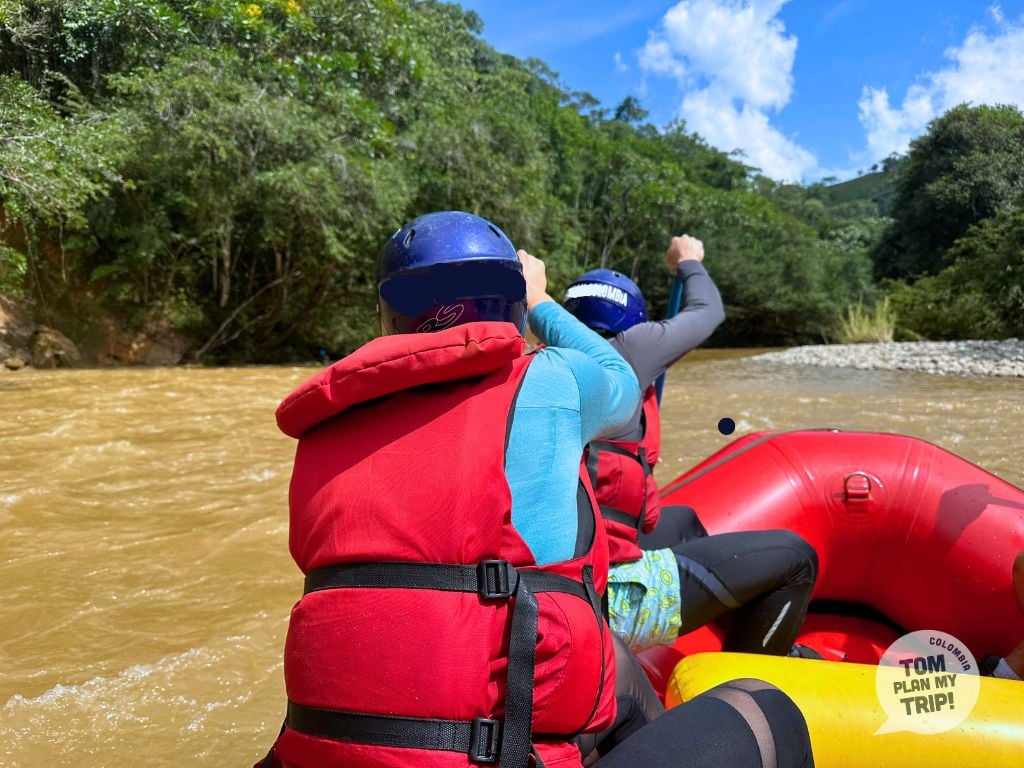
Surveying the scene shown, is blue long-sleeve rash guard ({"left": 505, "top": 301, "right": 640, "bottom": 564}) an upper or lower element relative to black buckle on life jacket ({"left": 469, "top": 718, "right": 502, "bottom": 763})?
upper

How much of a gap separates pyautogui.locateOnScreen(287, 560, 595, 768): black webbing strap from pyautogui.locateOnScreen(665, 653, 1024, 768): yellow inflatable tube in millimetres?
551

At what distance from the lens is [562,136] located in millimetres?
23703

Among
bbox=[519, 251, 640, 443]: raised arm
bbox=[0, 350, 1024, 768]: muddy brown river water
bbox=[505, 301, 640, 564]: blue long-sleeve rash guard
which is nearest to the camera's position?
bbox=[505, 301, 640, 564]: blue long-sleeve rash guard

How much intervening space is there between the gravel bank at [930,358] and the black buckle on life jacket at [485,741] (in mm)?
12111

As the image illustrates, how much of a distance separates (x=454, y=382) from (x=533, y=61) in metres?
36.1

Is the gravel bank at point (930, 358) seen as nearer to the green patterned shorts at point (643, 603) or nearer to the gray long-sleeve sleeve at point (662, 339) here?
the gray long-sleeve sleeve at point (662, 339)

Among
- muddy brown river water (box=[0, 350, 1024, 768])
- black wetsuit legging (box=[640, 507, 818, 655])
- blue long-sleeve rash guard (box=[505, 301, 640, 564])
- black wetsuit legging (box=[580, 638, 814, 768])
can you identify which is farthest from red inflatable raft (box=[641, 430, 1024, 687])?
muddy brown river water (box=[0, 350, 1024, 768])

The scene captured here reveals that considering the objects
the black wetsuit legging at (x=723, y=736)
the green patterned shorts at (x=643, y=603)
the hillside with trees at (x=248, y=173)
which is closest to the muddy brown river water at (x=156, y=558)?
the green patterned shorts at (x=643, y=603)

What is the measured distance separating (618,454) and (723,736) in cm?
88

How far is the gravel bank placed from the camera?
37.1ft

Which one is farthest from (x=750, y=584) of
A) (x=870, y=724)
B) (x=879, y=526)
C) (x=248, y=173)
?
(x=248, y=173)

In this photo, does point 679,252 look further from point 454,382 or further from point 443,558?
point 443,558

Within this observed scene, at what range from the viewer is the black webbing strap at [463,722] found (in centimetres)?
85

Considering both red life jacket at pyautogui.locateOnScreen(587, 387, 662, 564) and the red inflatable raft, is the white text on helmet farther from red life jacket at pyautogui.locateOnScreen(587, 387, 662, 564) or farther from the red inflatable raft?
the red inflatable raft
